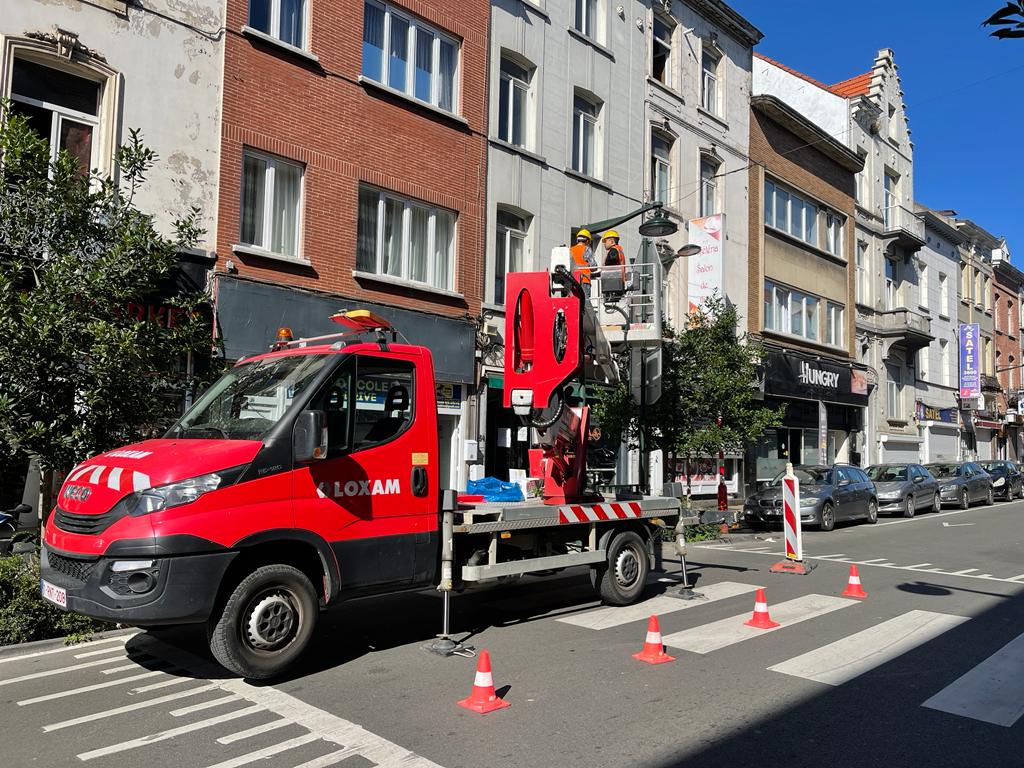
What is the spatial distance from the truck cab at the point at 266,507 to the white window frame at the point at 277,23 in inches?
353

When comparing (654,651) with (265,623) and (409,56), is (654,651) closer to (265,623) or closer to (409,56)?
(265,623)

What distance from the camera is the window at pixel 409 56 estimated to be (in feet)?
50.8

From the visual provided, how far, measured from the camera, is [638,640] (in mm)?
7281

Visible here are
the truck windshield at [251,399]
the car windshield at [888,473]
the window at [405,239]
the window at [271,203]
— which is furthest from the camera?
the car windshield at [888,473]

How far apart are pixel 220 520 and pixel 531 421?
3.49 m

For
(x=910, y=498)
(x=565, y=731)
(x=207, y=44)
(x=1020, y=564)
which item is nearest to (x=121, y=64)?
(x=207, y=44)

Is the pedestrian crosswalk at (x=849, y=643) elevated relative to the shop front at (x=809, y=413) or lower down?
lower down

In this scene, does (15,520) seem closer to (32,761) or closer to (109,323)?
(109,323)

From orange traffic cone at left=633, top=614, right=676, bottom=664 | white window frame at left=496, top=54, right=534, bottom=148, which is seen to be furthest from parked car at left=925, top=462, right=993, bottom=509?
orange traffic cone at left=633, top=614, right=676, bottom=664

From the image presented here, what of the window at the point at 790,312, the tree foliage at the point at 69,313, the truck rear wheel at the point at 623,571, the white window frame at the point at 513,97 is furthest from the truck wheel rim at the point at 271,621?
the window at the point at 790,312

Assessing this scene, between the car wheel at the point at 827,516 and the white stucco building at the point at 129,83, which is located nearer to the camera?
the white stucco building at the point at 129,83

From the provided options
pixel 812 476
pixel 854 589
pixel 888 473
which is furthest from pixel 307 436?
pixel 888 473

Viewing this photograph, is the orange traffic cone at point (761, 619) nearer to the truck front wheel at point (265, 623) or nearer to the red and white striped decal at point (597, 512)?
the red and white striped decal at point (597, 512)

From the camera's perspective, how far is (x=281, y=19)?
46.2 feet
